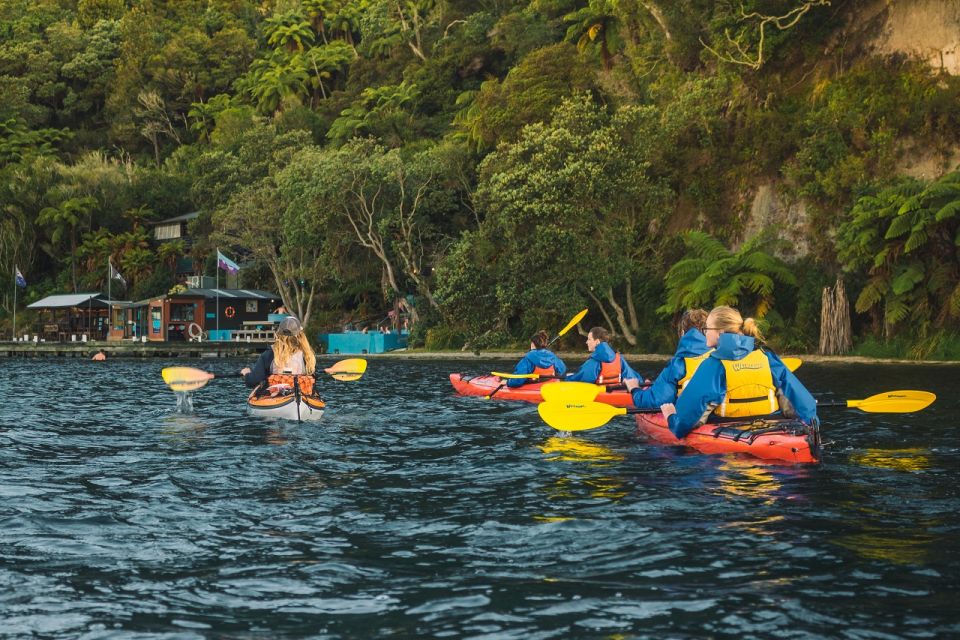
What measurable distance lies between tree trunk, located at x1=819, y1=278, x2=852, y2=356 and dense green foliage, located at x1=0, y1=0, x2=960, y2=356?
968 millimetres

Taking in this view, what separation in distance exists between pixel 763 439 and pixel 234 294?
5002cm

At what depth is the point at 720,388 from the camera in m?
10.9

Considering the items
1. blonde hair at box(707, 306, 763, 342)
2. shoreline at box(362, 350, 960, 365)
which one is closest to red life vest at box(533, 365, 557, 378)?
blonde hair at box(707, 306, 763, 342)

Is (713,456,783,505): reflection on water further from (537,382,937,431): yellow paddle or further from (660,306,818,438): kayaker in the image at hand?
(537,382,937,431): yellow paddle

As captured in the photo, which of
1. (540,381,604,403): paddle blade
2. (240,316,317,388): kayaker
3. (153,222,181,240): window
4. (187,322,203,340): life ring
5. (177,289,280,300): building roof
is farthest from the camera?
(153,222,181,240): window

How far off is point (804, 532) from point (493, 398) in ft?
41.3

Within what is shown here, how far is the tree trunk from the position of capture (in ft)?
105

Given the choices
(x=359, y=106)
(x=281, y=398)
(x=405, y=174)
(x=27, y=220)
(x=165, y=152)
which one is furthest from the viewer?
(x=165, y=152)

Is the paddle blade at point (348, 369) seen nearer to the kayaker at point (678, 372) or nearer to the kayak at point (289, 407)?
the kayak at point (289, 407)

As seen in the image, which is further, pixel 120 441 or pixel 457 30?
pixel 457 30

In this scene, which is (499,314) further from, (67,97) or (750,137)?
(67,97)

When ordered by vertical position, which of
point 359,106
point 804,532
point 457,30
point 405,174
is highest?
point 457,30

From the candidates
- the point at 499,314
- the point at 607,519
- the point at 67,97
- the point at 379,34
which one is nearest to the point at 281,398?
the point at 607,519

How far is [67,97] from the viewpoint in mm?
87062
